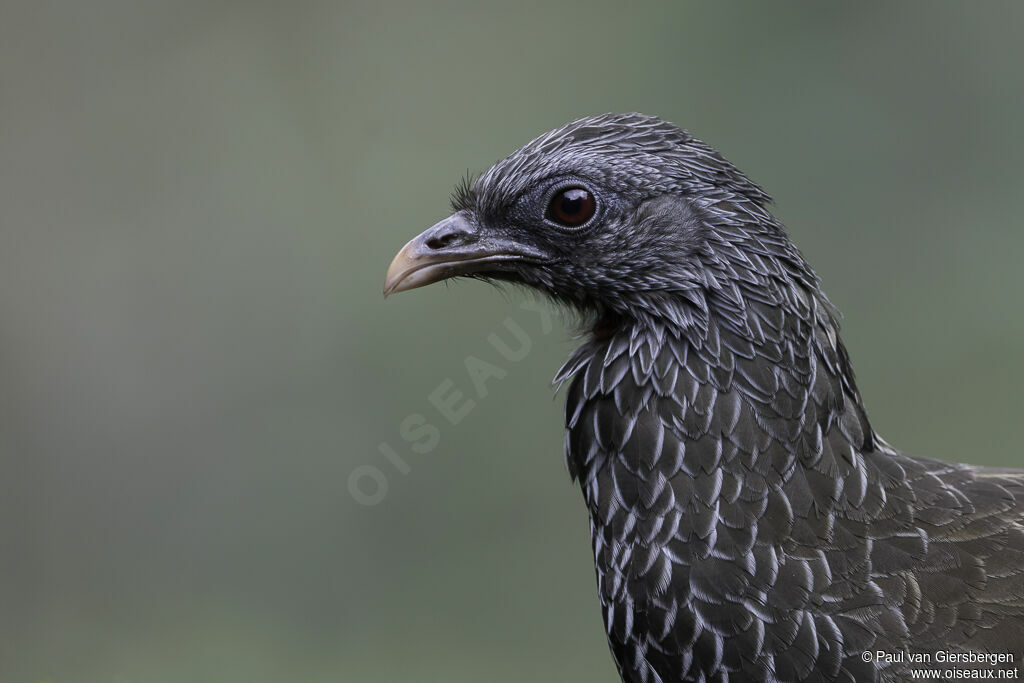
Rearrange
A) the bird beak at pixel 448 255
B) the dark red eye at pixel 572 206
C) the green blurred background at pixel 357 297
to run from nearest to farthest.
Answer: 1. the dark red eye at pixel 572 206
2. the bird beak at pixel 448 255
3. the green blurred background at pixel 357 297

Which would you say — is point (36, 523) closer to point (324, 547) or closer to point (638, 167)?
point (324, 547)

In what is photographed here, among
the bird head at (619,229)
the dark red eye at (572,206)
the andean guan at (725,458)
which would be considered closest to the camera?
the andean guan at (725,458)

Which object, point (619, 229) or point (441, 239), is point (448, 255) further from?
point (619, 229)

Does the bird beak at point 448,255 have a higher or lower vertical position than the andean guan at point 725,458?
higher

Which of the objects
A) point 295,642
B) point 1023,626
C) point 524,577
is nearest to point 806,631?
point 1023,626

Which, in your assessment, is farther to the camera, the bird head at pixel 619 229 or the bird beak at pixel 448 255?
the bird beak at pixel 448 255
